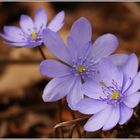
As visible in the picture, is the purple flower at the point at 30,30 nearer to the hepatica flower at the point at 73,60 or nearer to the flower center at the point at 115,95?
the hepatica flower at the point at 73,60

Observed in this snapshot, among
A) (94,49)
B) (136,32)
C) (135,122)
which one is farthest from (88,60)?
(136,32)

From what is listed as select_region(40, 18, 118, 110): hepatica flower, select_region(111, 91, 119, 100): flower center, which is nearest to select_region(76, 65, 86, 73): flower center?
select_region(40, 18, 118, 110): hepatica flower

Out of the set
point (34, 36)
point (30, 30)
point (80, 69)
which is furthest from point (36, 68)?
point (80, 69)

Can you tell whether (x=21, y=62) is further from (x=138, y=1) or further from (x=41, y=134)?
(x=138, y=1)

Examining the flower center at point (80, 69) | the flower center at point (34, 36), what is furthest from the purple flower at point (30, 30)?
the flower center at point (80, 69)

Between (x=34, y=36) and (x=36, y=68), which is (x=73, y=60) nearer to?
(x=34, y=36)

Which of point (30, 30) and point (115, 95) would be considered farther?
point (30, 30)

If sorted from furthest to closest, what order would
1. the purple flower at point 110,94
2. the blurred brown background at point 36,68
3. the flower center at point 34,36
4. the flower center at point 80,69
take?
the blurred brown background at point 36,68 < the flower center at point 34,36 < the flower center at point 80,69 < the purple flower at point 110,94
